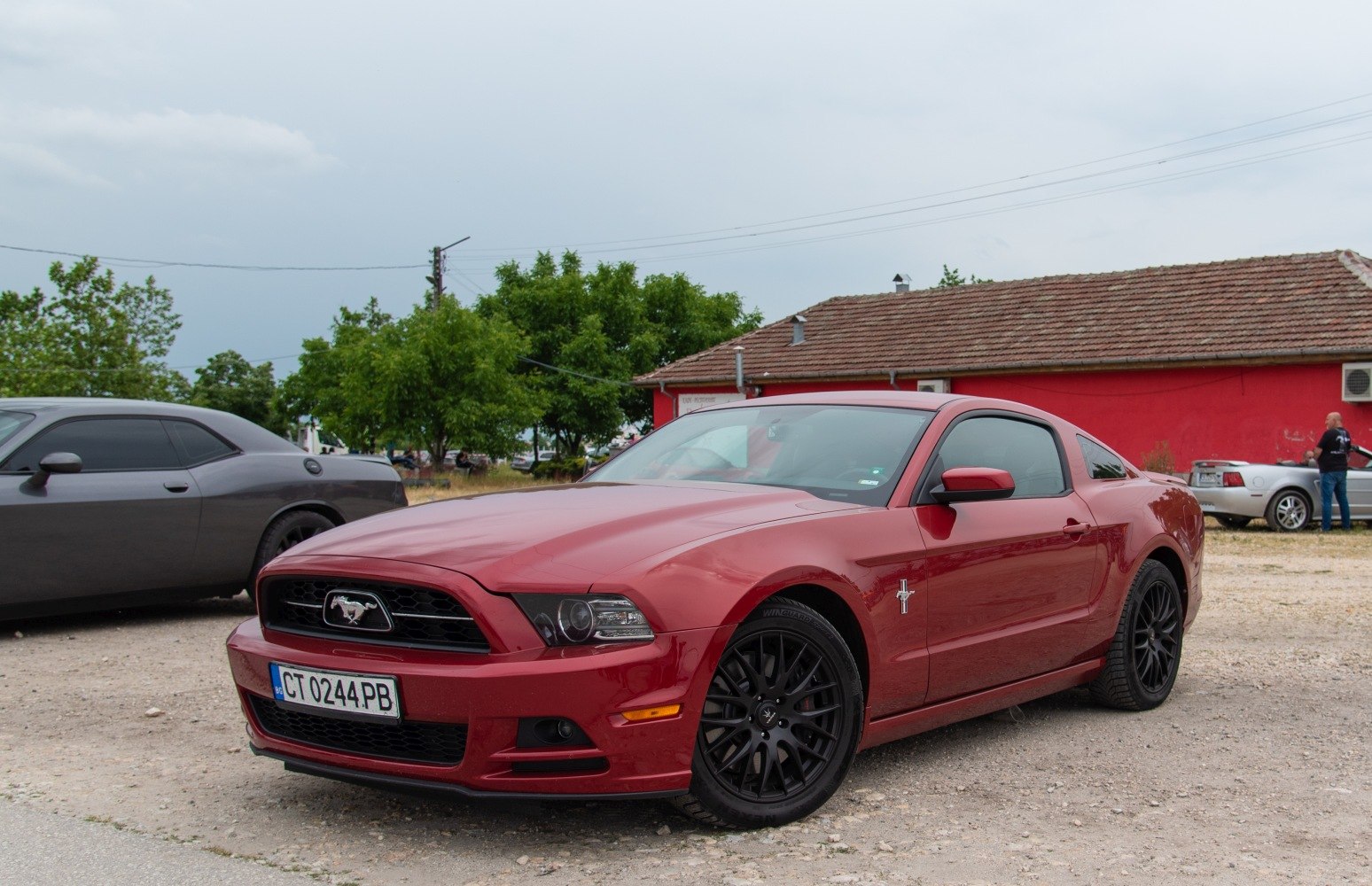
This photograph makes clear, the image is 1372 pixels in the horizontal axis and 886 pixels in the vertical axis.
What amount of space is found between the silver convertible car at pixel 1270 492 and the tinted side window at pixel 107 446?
13.8 m

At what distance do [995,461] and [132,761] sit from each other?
3.59 metres

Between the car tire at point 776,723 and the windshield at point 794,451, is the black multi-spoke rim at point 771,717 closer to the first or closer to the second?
the car tire at point 776,723

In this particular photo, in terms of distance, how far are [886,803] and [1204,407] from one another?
2389 cm

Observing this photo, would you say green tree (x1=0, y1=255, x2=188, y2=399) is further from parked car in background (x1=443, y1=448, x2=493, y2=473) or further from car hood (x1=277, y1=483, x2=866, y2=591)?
car hood (x1=277, y1=483, x2=866, y2=591)

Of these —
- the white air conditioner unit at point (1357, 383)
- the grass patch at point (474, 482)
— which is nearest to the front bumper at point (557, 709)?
the white air conditioner unit at point (1357, 383)

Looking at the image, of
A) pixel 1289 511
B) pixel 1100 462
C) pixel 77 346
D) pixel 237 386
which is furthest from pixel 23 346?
pixel 1100 462

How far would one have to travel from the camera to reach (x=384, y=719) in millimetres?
3699

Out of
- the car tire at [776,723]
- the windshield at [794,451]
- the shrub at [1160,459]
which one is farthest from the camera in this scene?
the shrub at [1160,459]

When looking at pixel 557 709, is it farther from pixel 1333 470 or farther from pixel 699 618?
pixel 1333 470

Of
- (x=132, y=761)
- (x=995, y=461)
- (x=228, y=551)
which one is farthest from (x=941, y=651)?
(x=228, y=551)

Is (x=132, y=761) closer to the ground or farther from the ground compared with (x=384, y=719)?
closer to the ground

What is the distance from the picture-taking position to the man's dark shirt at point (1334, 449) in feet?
55.4

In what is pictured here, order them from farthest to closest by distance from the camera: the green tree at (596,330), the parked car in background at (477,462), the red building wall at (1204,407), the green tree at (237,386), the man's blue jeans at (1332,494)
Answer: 1. the green tree at (237,386)
2. the green tree at (596,330)
3. the parked car in background at (477,462)
4. the red building wall at (1204,407)
5. the man's blue jeans at (1332,494)

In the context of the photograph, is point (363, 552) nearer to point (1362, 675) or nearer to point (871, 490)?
point (871, 490)
